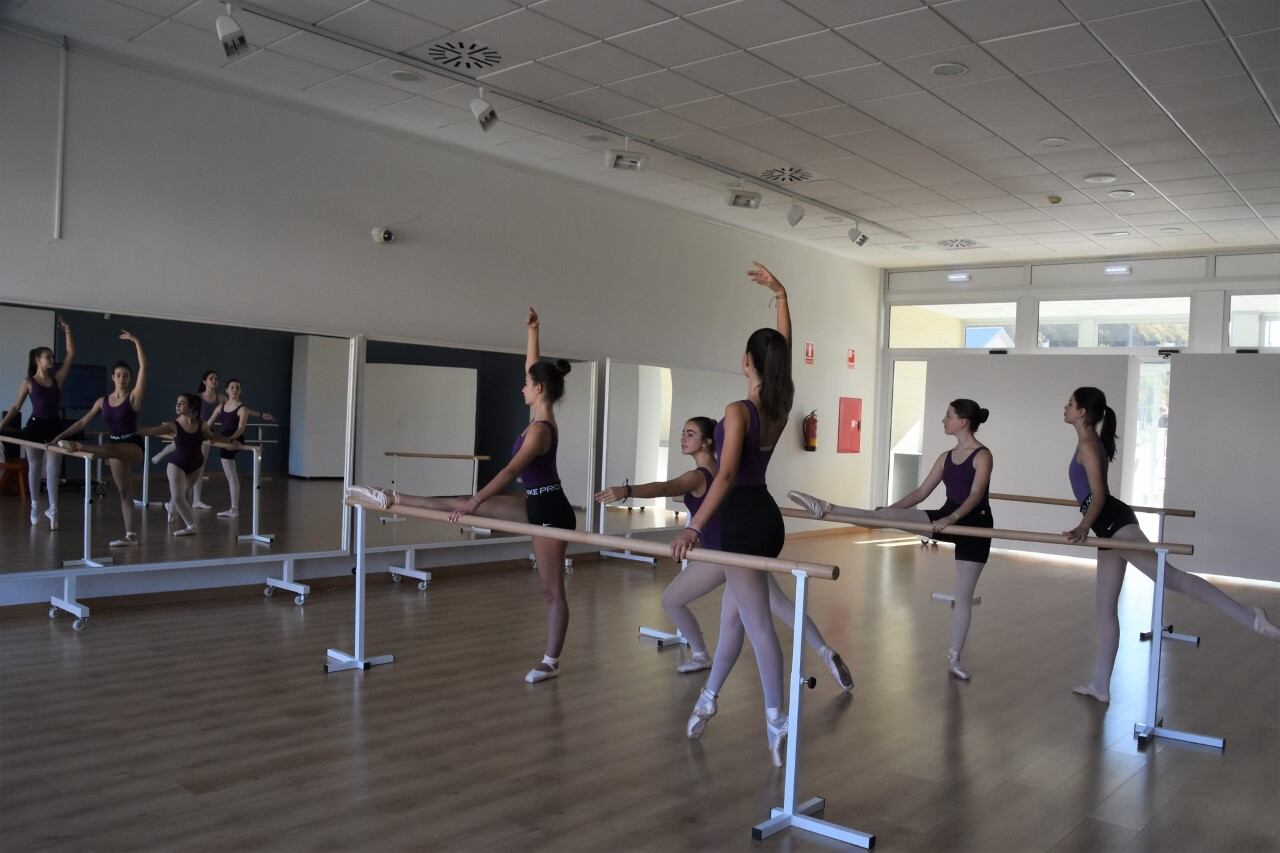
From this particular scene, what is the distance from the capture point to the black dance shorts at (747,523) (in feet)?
11.8

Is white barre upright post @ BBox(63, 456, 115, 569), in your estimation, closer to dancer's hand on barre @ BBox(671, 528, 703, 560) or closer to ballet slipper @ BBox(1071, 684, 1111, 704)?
dancer's hand on barre @ BBox(671, 528, 703, 560)

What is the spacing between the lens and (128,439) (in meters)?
6.15

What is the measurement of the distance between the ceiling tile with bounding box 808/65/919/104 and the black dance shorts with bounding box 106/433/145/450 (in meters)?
4.63

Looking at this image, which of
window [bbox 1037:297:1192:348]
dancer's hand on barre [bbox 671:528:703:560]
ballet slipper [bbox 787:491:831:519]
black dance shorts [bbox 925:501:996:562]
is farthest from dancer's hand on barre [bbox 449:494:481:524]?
window [bbox 1037:297:1192:348]

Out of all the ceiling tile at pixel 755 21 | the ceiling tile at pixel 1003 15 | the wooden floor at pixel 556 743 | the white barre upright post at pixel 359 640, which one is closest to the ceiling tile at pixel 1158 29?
the ceiling tile at pixel 1003 15

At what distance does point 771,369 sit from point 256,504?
14.3 ft

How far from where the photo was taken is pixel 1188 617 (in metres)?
7.43

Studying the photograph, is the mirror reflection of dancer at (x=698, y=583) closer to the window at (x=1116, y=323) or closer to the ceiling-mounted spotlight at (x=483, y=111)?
the ceiling-mounted spotlight at (x=483, y=111)

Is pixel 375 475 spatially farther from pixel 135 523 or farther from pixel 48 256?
pixel 48 256

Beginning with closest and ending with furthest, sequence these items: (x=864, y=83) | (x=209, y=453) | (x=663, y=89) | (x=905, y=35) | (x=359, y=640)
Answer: (x=359, y=640) < (x=905, y=35) < (x=864, y=83) < (x=663, y=89) < (x=209, y=453)

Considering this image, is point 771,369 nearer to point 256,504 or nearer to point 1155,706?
point 1155,706

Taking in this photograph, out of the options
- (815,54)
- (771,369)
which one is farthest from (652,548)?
(815,54)

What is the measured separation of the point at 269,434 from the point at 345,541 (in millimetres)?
906

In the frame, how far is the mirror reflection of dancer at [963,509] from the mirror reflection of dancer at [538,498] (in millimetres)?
1352
